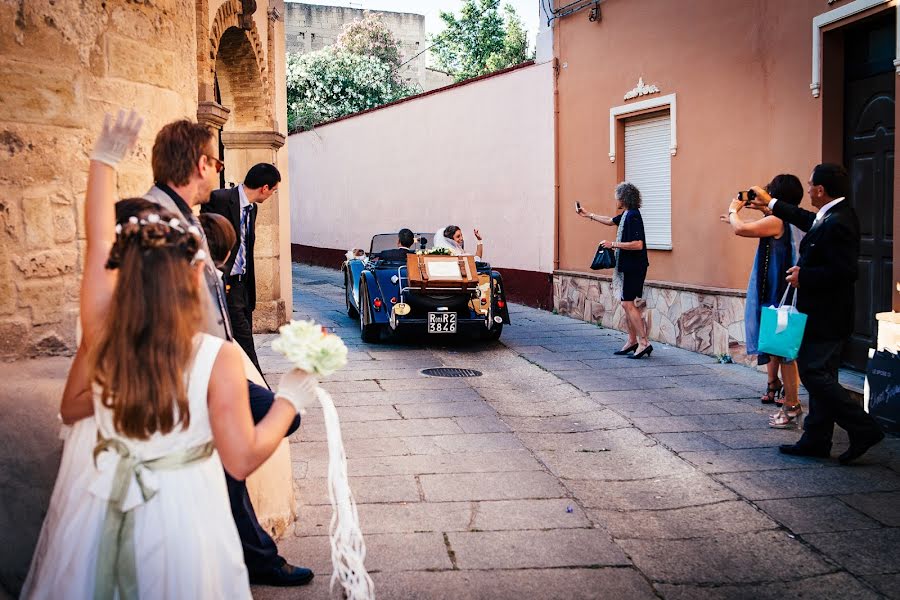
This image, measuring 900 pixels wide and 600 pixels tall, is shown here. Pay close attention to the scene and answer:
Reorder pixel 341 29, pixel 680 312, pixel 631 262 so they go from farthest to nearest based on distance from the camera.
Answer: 1. pixel 341 29
2. pixel 680 312
3. pixel 631 262

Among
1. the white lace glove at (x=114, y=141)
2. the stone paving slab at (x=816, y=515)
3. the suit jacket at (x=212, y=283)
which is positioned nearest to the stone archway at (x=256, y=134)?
the stone paving slab at (x=816, y=515)

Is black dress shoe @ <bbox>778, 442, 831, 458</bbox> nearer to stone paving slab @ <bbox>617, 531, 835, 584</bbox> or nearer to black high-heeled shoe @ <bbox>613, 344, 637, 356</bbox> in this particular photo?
stone paving slab @ <bbox>617, 531, 835, 584</bbox>

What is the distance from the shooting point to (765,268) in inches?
276

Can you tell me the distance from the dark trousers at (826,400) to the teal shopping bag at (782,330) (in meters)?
0.08

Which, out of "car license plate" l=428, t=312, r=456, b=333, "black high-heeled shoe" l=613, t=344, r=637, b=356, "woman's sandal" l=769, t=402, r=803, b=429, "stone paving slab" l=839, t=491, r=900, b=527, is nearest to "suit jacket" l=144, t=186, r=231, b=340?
"stone paving slab" l=839, t=491, r=900, b=527

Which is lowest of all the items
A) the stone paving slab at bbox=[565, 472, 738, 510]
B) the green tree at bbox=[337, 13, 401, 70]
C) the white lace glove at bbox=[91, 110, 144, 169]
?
the stone paving slab at bbox=[565, 472, 738, 510]

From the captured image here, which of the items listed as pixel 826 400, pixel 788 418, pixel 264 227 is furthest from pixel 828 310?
pixel 264 227

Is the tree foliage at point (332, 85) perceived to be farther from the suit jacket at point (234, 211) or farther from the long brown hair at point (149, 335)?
the long brown hair at point (149, 335)

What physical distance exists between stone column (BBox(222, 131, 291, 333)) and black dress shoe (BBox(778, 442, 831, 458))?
24.4 ft

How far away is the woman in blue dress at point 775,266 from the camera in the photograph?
6.61m

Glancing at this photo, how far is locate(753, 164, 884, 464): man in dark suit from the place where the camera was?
5.66m

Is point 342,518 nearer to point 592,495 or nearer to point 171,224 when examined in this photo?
point 171,224

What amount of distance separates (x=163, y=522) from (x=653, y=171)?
10.5 metres

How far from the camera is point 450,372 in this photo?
30.3 ft
